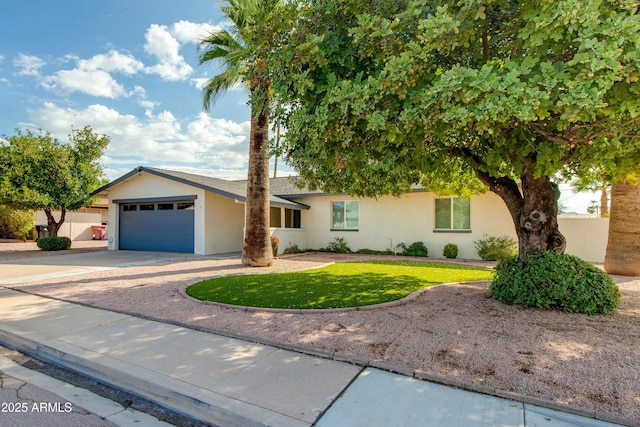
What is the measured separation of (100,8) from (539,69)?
12.3m

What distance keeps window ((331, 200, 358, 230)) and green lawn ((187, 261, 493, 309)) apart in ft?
21.1

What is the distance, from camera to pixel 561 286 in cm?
575

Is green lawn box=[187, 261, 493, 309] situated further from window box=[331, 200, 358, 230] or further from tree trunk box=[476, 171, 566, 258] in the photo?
window box=[331, 200, 358, 230]

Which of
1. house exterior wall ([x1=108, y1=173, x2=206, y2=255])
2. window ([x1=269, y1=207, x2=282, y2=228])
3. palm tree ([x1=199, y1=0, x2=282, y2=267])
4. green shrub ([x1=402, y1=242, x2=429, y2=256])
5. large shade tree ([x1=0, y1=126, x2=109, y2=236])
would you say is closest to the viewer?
palm tree ([x1=199, y1=0, x2=282, y2=267])

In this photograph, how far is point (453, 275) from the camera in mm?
9883

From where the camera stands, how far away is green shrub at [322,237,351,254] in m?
17.3

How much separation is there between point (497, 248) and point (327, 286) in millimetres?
9037

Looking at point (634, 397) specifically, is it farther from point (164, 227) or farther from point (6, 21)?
point (164, 227)

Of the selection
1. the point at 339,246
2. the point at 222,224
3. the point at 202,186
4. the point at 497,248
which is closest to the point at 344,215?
the point at 339,246

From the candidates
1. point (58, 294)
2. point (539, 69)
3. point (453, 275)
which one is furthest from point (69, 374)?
point (453, 275)

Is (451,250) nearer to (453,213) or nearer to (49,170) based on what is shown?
(453,213)

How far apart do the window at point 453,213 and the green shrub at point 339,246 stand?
4.53 m

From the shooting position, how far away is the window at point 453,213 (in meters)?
14.9

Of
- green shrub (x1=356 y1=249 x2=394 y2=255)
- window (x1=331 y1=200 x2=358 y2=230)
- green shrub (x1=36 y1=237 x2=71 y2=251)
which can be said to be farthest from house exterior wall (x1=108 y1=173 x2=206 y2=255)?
green shrub (x1=356 y1=249 x2=394 y2=255)
